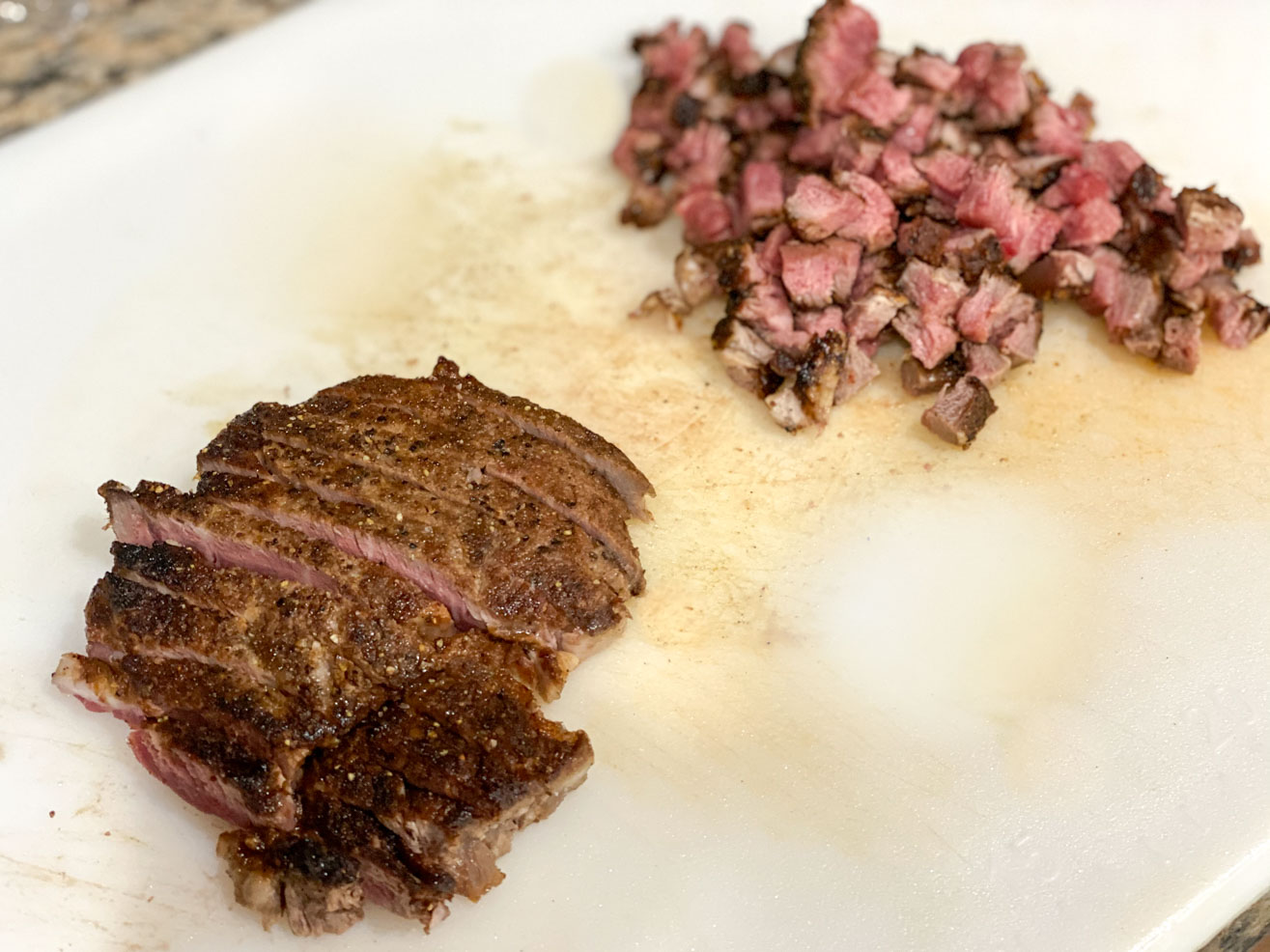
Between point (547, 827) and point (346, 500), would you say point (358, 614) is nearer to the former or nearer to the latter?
point (346, 500)

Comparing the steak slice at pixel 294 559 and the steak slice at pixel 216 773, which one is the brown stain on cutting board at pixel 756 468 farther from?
the steak slice at pixel 216 773

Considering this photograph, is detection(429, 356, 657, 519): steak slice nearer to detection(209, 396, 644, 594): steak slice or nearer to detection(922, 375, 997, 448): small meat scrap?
detection(209, 396, 644, 594): steak slice

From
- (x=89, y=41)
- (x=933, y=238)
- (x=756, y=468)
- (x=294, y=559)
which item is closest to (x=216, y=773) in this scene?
(x=294, y=559)

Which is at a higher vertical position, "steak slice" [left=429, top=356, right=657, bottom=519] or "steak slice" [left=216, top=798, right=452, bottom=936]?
"steak slice" [left=429, top=356, right=657, bottom=519]

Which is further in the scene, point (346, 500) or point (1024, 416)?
point (1024, 416)

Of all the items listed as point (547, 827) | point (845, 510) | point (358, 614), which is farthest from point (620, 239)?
point (547, 827)

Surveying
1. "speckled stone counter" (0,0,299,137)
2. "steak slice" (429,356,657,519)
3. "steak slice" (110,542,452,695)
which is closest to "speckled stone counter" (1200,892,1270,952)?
"steak slice" (429,356,657,519)

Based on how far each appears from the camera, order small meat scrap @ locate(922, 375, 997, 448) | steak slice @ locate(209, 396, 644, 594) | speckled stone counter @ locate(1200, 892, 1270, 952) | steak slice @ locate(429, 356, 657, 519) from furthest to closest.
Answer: small meat scrap @ locate(922, 375, 997, 448)
steak slice @ locate(429, 356, 657, 519)
steak slice @ locate(209, 396, 644, 594)
speckled stone counter @ locate(1200, 892, 1270, 952)

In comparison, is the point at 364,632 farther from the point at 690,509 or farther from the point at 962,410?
the point at 962,410
